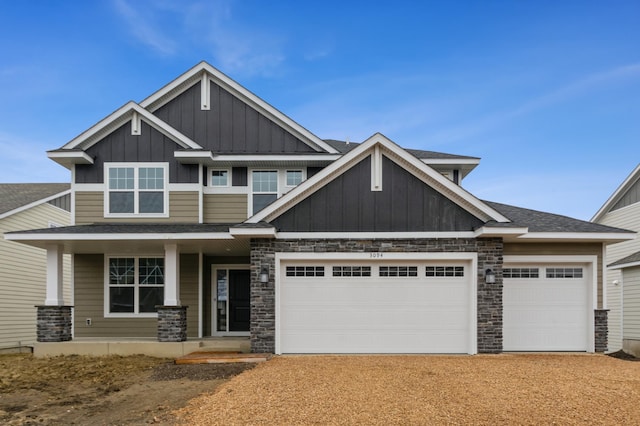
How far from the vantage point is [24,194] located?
18.5 metres

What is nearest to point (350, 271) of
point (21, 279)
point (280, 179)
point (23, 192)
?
point (280, 179)

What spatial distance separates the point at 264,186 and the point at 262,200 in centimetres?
44

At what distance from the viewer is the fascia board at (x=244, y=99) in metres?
13.8

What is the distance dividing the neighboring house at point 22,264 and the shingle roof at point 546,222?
15750 millimetres

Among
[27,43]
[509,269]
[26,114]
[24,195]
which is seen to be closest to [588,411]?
[509,269]

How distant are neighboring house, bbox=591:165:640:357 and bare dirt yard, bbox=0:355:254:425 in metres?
14.1

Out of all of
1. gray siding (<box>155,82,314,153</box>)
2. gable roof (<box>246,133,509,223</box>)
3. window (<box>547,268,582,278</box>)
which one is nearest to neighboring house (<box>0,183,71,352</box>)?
gray siding (<box>155,82,314,153</box>)

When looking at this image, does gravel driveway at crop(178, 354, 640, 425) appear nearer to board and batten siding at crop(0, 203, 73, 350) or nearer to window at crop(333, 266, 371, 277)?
window at crop(333, 266, 371, 277)

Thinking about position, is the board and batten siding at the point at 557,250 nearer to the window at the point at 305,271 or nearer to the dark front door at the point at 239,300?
the window at the point at 305,271

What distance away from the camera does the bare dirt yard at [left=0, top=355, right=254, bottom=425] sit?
6641 millimetres

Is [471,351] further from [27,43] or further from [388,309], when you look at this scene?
[27,43]

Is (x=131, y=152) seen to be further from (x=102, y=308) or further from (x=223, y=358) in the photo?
(x=223, y=358)

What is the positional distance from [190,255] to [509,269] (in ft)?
29.3

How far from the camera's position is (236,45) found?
15781mm
